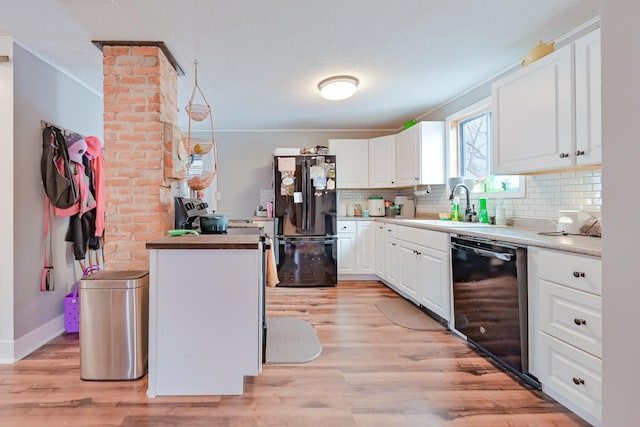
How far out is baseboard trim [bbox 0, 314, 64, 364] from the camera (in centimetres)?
220

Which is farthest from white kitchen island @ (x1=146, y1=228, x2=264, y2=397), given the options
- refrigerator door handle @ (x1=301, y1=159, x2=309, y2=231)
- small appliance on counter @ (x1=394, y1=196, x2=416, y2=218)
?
small appliance on counter @ (x1=394, y1=196, x2=416, y2=218)

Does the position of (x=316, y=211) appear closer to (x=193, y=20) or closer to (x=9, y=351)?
(x=193, y=20)

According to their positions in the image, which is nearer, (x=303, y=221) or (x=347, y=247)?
(x=303, y=221)

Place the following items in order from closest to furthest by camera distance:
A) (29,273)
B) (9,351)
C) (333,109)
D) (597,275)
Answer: (597,275) < (9,351) < (29,273) < (333,109)

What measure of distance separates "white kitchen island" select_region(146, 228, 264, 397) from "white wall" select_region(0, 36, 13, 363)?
1.31 m

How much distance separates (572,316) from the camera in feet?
5.23

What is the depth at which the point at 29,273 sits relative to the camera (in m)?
2.38

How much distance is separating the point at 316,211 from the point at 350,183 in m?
0.81

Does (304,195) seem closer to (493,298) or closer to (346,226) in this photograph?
(346,226)

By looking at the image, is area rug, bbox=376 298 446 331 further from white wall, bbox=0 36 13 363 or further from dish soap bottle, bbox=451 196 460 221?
white wall, bbox=0 36 13 363

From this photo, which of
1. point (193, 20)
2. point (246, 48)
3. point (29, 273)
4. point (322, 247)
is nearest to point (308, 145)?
point (322, 247)

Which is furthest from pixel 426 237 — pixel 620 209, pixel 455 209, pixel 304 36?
pixel 620 209

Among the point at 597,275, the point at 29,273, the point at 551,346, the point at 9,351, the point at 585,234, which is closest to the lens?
the point at 597,275

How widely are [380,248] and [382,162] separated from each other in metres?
1.24
